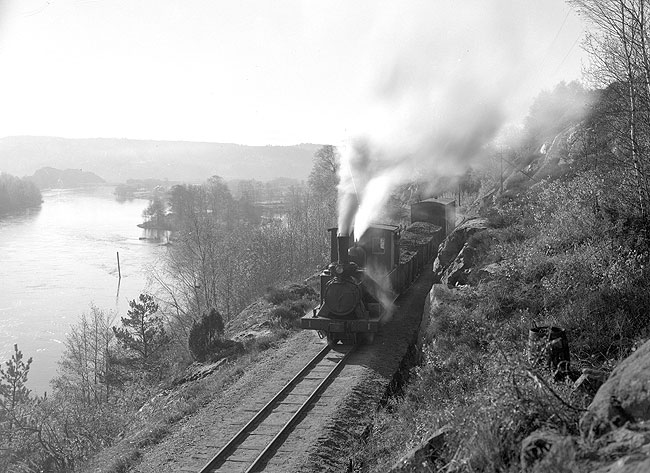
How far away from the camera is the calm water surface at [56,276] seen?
129ft

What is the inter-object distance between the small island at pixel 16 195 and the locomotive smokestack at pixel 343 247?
313 ft

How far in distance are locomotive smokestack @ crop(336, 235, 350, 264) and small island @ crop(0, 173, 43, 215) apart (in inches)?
3762

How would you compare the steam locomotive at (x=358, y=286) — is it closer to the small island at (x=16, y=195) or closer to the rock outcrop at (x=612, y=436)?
the rock outcrop at (x=612, y=436)

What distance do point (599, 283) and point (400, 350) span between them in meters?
6.56

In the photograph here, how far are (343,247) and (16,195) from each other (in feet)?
341

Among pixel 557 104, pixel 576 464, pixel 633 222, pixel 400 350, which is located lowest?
pixel 400 350

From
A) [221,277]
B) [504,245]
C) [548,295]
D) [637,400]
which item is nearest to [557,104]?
[221,277]

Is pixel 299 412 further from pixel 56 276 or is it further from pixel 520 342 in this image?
pixel 56 276

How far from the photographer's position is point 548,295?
1227 cm

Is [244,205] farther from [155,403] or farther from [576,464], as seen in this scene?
[576,464]

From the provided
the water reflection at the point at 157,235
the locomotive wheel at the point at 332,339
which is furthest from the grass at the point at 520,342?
the water reflection at the point at 157,235

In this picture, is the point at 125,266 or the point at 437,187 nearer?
the point at 437,187

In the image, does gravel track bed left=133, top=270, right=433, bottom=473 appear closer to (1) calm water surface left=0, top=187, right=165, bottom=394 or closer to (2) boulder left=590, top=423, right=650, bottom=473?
(2) boulder left=590, top=423, right=650, bottom=473

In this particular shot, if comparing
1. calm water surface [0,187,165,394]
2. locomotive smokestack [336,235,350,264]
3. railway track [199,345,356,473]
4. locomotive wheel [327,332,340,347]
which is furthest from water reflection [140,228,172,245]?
railway track [199,345,356,473]
